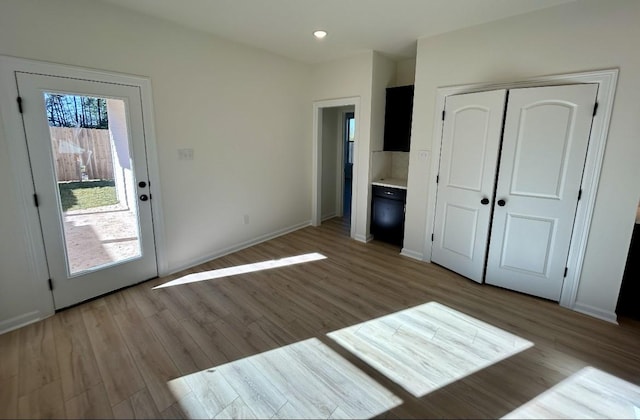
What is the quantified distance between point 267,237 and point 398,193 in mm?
2111

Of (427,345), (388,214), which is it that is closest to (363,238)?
(388,214)

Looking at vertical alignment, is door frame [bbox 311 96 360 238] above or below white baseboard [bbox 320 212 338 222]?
above

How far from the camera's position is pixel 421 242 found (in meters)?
3.82

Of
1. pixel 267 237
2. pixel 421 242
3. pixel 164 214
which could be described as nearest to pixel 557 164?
pixel 421 242

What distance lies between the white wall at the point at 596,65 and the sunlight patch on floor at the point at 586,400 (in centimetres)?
102

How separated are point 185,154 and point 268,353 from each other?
2.37 metres

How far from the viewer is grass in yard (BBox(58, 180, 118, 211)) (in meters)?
2.53

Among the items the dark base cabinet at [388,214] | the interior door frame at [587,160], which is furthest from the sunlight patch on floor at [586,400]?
the dark base cabinet at [388,214]

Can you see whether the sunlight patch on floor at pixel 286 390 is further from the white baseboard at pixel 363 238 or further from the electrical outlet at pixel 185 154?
the white baseboard at pixel 363 238

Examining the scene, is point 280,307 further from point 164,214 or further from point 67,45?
point 67,45

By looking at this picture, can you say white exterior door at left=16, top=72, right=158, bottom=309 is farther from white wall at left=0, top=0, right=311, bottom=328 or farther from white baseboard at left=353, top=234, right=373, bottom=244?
white baseboard at left=353, top=234, right=373, bottom=244

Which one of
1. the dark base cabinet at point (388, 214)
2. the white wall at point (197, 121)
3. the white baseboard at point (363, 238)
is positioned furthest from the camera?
the white baseboard at point (363, 238)

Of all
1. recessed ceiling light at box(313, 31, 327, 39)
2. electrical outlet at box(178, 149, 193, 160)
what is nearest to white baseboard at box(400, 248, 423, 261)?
recessed ceiling light at box(313, 31, 327, 39)

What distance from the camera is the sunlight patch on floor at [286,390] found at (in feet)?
5.50
